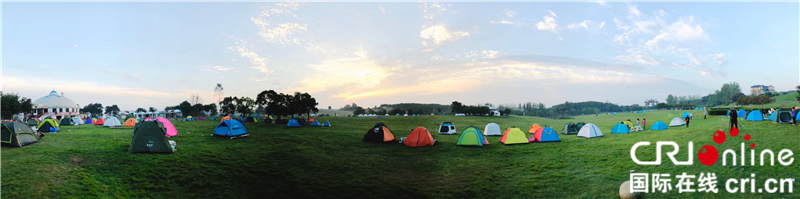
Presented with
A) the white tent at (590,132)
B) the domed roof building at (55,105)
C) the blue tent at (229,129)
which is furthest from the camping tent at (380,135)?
the domed roof building at (55,105)

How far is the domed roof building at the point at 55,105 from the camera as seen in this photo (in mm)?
70669

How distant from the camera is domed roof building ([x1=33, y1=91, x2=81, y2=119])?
7067cm

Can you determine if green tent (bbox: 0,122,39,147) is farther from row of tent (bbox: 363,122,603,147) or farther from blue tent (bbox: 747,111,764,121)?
blue tent (bbox: 747,111,764,121)

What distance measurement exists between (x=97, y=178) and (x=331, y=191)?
22.5ft

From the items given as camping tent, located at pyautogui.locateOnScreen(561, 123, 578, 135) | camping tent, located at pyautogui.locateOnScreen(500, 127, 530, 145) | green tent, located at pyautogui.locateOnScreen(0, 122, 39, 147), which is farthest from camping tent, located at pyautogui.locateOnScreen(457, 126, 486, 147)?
green tent, located at pyautogui.locateOnScreen(0, 122, 39, 147)

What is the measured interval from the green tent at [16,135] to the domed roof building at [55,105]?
261 ft

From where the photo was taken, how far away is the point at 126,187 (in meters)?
9.57

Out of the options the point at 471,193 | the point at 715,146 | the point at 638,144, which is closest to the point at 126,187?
the point at 471,193

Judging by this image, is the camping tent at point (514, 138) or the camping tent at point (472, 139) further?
the camping tent at point (514, 138)

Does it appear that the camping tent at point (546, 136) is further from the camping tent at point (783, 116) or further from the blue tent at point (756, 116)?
the blue tent at point (756, 116)

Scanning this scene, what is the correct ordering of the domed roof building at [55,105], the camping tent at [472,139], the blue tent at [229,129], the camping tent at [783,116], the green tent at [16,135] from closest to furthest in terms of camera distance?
the green tent at [16,135]
the camping tent at [472,139]
the blue tent at [229,129]
the camping tent at [783,116]
the domed roof building at [55,105]

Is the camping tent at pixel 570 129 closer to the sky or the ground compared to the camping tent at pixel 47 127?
closer to the ground

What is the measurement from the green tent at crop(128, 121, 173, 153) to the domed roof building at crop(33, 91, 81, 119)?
84454 mm

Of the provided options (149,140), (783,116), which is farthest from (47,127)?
(783,116)
